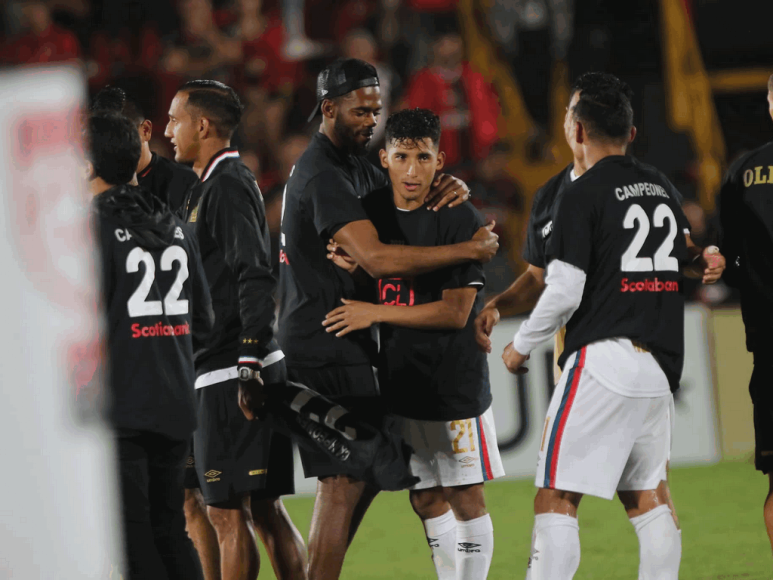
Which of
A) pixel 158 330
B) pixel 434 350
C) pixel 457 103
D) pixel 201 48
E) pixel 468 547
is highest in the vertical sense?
pixel 201 48

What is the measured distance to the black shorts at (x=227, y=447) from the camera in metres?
3.72

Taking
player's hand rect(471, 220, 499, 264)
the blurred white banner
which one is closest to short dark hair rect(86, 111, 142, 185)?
player's hand rect(471, 220, 499, 264)

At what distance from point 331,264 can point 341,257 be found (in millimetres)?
128

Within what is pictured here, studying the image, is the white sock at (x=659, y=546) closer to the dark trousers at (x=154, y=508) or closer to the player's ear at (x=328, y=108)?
the dark trousers at (x=154, y=508)

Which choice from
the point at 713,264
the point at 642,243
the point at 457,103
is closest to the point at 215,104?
the point at 642,243

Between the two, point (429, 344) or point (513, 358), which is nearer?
point (513, 358)

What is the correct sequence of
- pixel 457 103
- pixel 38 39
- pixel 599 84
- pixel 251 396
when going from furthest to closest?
pixel 457 103, pixel 38 39, pixel 251 396, pixel 599 84

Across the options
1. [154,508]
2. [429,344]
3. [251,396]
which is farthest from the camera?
[429,344]

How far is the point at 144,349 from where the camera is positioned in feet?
9.96

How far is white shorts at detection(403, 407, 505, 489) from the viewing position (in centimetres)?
376

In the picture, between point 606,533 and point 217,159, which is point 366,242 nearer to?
point 217,159

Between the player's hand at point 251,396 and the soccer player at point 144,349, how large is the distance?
395mm

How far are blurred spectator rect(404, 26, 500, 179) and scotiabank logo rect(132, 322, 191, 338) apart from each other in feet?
21.4

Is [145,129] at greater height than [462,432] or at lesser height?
greater
